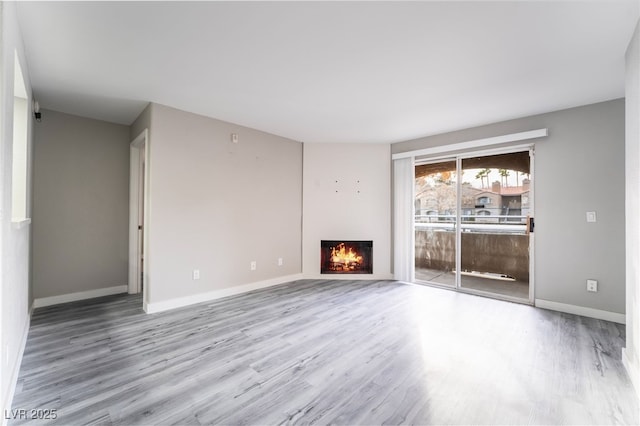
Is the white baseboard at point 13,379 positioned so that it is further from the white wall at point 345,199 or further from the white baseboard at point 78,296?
the white wall at point 345,199

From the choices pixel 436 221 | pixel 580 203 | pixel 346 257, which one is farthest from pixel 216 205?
pixel 580 203

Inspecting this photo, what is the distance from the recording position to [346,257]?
500 cm

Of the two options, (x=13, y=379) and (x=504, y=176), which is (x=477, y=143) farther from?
(x=13, y=379)

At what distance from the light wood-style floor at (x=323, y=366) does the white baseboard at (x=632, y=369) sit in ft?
0.21

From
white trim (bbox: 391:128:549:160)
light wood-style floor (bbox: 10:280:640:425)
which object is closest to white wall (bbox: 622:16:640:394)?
light wood-style floor (bbox: 10:280:640:425)

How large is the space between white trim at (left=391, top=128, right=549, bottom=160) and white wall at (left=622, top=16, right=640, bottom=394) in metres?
1.40

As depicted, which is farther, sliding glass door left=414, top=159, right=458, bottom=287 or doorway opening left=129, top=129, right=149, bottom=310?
sliding glass door left=414, top=159, right=458, bottom=287

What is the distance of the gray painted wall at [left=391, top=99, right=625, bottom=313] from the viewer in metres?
3.01

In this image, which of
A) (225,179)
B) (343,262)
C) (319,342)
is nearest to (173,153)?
(225,179)

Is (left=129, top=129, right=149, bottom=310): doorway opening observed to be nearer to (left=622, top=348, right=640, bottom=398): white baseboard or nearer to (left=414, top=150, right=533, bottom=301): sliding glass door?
(left=414, top=150, right=533, bottom=301): sliding glass door

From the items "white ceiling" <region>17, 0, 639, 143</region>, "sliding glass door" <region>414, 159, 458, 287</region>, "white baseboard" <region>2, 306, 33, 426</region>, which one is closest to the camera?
"white baseboard" <region>2, 306, 33, 426</region>

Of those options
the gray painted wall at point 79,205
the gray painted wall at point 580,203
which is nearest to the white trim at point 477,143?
the gray painted wall at point 580,203

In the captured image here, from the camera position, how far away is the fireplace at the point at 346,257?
4926 mm

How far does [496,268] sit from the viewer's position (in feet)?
14.0
